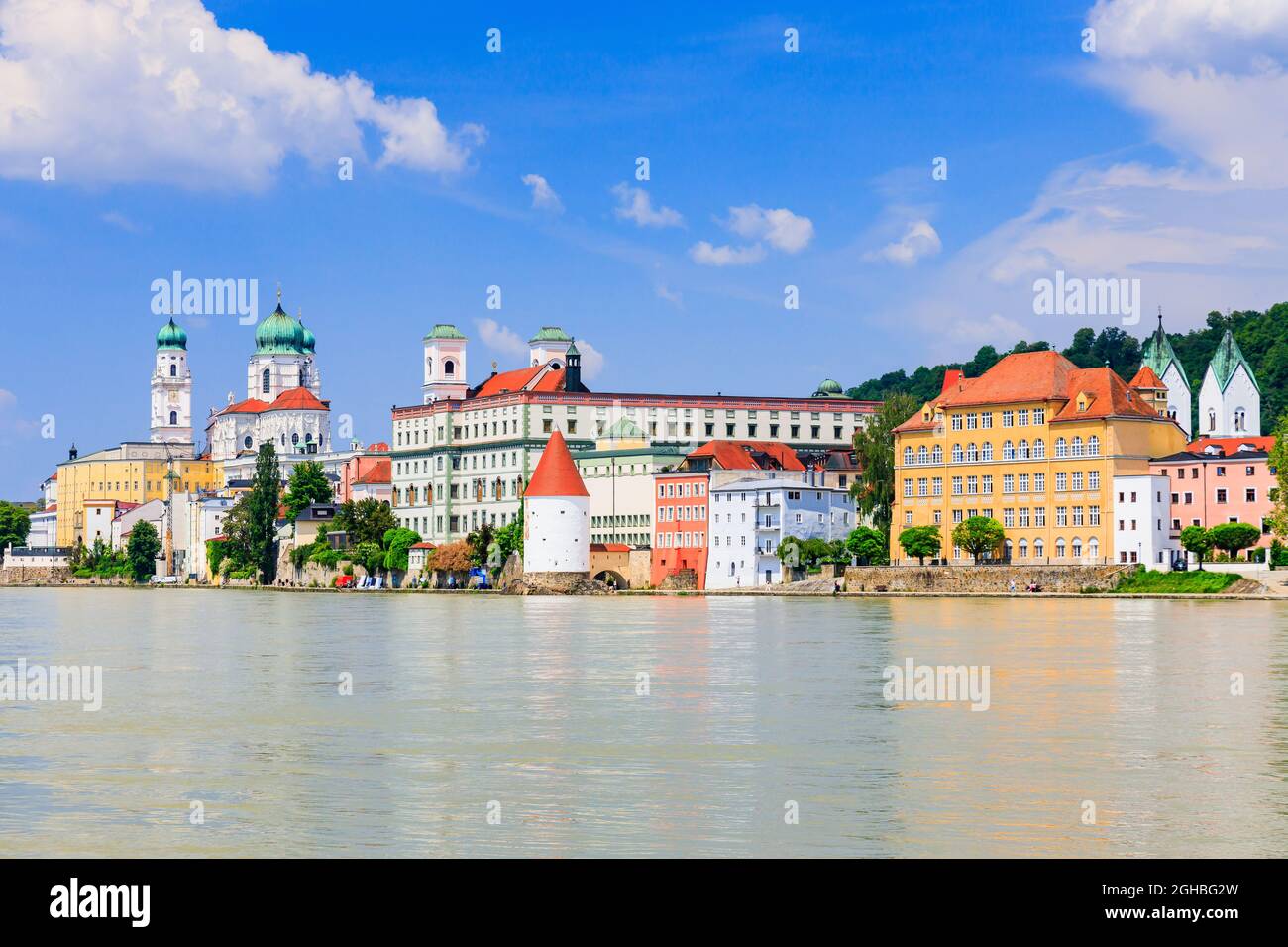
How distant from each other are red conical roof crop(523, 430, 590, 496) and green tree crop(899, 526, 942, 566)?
18.6 meters

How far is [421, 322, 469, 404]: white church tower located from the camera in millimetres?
144250

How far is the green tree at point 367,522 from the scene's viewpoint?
121375 millimetres

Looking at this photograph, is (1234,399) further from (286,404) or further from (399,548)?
→ (286,404)

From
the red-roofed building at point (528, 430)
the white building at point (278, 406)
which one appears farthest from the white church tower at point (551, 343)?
the white building at point (278, 406)

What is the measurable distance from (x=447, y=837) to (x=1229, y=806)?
7.46m

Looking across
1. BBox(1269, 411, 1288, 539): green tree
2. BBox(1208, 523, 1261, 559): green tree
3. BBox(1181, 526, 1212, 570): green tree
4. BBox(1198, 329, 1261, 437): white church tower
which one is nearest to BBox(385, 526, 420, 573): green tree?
BBox(1198, 329, 1261, 437): white church tower

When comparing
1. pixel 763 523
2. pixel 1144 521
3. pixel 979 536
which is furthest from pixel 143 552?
pixel 1144 521

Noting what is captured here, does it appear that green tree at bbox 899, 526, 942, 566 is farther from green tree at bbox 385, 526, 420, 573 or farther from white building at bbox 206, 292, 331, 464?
white building at bbox 206, 292, 331, 464

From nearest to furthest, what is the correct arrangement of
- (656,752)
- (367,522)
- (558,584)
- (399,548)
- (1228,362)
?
(656,752) < (558,584) < (1228,362) < (399,548) < (367,522)

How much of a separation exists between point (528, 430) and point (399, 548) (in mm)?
10840

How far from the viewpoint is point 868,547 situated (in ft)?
300

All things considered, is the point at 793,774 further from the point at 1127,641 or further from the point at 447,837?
the point at 1127,641
